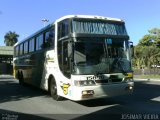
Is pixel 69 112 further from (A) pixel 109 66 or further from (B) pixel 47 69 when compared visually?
(B) pixel 47 69

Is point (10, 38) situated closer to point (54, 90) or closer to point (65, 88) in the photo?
point (54, 90)

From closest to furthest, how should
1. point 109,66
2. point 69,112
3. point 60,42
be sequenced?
point 69,112
point 109,66
point 60,42

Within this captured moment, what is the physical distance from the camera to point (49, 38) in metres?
16.6

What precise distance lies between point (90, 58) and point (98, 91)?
125cm

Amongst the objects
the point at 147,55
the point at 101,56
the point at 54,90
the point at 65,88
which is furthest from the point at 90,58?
the point at 147,55

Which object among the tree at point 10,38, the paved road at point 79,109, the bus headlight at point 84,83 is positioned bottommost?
the paved road at point 79,109

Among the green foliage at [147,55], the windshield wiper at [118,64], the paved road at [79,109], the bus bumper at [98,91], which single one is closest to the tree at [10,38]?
the green foliage at [147,55]

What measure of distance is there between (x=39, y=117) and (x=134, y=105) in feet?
14.0

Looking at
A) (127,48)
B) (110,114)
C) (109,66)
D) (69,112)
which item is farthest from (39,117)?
(127,48)

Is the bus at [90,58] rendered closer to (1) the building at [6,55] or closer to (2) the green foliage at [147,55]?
(2) the green foliage at [147,55]

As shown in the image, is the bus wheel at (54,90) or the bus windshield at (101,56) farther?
the bus wheel at (54,90)

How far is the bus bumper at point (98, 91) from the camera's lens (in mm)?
12873

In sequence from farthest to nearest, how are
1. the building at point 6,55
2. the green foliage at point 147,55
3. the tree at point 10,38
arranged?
the tree at point 10,38 → the building at point 6,55 → the green foliage at point 147,55

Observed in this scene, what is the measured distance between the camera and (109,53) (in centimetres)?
1362
